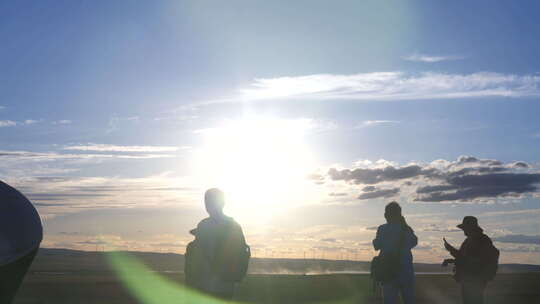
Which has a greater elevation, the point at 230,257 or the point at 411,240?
the point at 411,240

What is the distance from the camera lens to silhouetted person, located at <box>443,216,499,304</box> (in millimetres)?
12141

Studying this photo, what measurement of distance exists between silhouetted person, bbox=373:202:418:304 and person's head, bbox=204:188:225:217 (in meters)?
3.92

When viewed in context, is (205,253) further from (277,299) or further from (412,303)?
(277,299)

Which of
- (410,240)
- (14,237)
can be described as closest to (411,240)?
(410,240)

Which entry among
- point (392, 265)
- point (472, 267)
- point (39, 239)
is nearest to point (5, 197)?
point (39, 239)

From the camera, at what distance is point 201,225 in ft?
29.2

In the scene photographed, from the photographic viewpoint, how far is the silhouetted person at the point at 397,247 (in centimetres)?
1160

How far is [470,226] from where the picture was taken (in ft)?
40.7

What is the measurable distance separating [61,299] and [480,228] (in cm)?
2212

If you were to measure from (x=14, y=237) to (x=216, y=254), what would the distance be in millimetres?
2791

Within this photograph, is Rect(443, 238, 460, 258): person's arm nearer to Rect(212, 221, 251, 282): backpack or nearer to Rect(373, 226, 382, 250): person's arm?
Rect(373, 226, 382, 250): person's arm

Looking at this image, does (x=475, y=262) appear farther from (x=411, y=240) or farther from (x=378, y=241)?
(x=378, y=241)

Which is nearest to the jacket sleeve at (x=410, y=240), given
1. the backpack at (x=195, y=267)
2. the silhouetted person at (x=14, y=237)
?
the backpack at (x=195, y=267)

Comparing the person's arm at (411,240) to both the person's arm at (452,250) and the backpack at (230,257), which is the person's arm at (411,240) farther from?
the backpack at (230,257)
